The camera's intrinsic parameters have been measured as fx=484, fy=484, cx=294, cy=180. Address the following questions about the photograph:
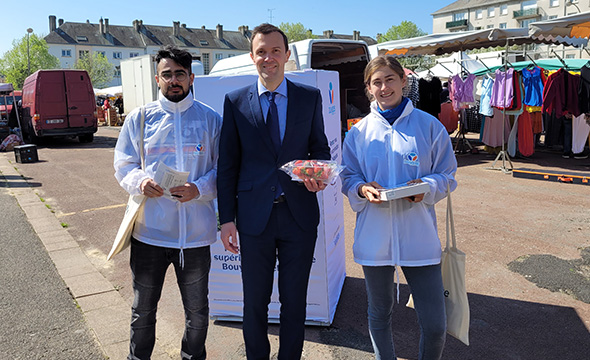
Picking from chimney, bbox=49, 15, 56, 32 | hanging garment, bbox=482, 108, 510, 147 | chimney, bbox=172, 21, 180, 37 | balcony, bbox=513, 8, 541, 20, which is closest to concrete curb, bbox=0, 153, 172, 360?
hanging garment, bbox=482, 108, 510, 147

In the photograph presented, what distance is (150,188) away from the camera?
263 cm

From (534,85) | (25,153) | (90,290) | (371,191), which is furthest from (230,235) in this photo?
(25,153)

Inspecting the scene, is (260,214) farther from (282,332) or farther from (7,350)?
(7,350)

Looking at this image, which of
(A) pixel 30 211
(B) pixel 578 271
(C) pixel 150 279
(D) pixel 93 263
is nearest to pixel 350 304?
(C) pixel 150 279

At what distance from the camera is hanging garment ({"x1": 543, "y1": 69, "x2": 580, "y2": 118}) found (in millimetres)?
10602

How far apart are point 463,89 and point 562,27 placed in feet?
10.7

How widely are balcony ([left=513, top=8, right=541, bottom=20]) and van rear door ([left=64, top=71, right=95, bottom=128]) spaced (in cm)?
8106

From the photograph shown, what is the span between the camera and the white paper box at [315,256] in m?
3.68

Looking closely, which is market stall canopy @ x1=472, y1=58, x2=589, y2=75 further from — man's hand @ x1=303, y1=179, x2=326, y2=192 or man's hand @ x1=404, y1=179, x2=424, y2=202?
man's hand @ x1=303, y1=179, x2=326, y2=192

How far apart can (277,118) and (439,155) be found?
2.99 ft

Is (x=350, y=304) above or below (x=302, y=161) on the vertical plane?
below

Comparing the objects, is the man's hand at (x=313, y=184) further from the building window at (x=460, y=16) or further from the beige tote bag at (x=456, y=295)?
the building window at (x=460, y=16)

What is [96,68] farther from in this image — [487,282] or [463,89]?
[487,282]

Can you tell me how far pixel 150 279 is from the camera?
283 centimetres
